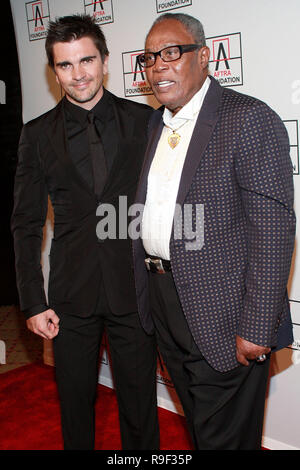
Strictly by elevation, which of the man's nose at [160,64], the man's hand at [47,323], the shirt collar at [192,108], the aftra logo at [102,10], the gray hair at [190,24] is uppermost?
the aftra logo at [102,10]

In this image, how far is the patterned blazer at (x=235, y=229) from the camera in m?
1.56

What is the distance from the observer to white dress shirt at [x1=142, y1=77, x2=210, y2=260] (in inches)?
69.6

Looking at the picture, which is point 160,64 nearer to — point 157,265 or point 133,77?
point 157,265

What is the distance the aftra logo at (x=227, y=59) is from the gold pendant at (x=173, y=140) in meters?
0.74

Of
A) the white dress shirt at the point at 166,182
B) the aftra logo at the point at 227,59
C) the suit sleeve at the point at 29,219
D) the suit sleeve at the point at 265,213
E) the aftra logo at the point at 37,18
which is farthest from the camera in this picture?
the aftra logo at the point at 37,18

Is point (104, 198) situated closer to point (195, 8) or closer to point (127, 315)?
point (127, 315)

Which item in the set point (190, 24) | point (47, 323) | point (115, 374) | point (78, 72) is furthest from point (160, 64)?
point (115, 374)

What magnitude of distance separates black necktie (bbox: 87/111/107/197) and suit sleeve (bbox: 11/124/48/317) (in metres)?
0.24

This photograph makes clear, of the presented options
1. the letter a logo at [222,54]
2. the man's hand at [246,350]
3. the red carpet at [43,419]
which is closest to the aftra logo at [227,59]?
the letter a logo at [222,54]

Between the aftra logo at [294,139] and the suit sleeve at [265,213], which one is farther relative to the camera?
the aftra logo at [294,139]

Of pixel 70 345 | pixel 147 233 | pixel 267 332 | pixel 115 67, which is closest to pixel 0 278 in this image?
pixel 115 67

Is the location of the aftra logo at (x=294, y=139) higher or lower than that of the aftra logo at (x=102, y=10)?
lower

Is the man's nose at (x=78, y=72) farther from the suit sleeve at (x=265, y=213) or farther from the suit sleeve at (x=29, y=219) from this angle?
the suit sleeve at (x=265, y=213)

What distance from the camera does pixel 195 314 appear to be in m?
1.74
